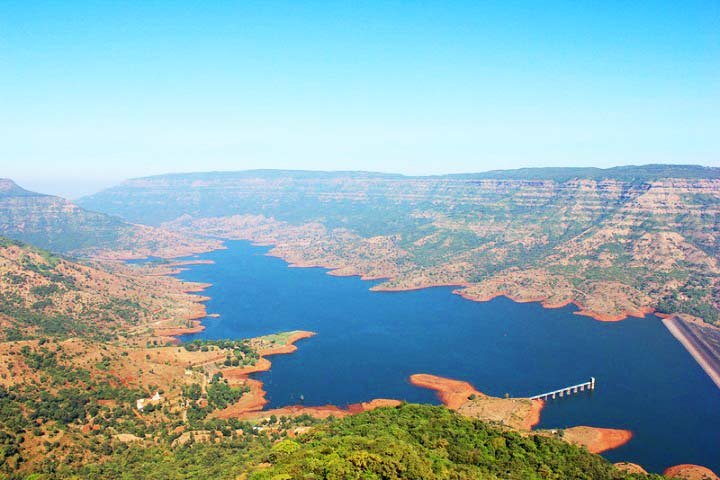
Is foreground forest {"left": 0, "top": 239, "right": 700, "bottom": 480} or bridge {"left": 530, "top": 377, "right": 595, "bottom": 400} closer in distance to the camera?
foreground forest {"left": 0, "top": 239, "right": 700, "bottom": 480}

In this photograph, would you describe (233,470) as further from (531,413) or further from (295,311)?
(295,311)

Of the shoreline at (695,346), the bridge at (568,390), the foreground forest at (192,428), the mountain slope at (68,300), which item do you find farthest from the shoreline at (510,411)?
the mountain slope at (68,300)

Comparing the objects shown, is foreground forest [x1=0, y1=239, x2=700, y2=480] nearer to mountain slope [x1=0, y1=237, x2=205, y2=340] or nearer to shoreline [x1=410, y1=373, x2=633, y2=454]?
mountain slope [x1=0, y1=237, x2=205, y2=340]

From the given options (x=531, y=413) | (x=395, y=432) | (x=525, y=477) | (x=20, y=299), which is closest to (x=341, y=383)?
(x=531, y=413)

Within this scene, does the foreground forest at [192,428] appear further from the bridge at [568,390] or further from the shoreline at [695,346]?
the shoreline at [695,346]

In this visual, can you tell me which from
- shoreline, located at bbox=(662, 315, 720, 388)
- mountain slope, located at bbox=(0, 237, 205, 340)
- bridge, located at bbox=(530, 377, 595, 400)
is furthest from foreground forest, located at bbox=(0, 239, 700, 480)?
shoreline, located at bbox=(662, 315, 720, 388)

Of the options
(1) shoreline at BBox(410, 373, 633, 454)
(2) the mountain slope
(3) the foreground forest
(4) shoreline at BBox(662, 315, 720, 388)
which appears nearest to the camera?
(3) the foreground forest
